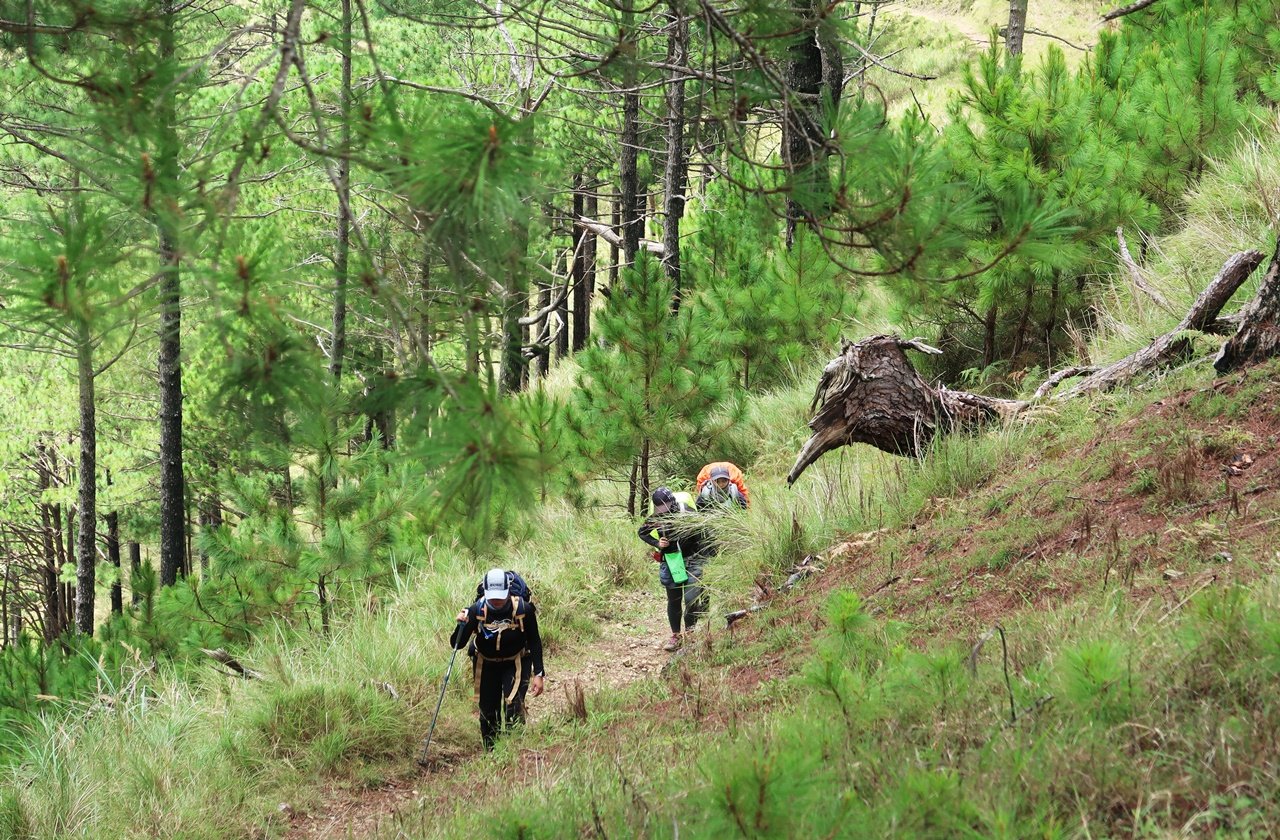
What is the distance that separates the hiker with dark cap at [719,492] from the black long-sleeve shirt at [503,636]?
7.29 ft

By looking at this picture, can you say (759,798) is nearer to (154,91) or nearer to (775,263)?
(154,91)

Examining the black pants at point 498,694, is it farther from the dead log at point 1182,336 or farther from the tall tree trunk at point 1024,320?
the tall tree trunk at point 1024,320

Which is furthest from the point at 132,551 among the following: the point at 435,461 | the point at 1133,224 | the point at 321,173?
the point at 435,461

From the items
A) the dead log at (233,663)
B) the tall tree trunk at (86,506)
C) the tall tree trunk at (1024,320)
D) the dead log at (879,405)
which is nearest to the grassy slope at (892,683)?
the dead log at (233,663)

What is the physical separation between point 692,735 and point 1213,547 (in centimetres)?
243

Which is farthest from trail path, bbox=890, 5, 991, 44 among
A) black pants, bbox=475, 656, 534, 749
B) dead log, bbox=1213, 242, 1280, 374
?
black pants, bbox=475, 656, 534, 749

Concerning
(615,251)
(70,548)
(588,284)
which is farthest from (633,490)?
(70,548)

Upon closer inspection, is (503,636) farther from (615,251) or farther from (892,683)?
(615,251)

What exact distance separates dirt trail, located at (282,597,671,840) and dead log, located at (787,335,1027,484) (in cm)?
202

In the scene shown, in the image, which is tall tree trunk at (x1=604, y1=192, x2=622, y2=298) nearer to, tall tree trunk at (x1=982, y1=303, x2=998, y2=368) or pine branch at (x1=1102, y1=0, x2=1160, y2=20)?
tall tree trunk at (x1=982, y1=303, x2=998, y2=368)

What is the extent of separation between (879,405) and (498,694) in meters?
3.31

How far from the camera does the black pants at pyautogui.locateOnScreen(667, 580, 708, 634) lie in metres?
Answer: 7.63

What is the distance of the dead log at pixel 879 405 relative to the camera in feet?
22.8

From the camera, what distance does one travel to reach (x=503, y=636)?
6.21m
